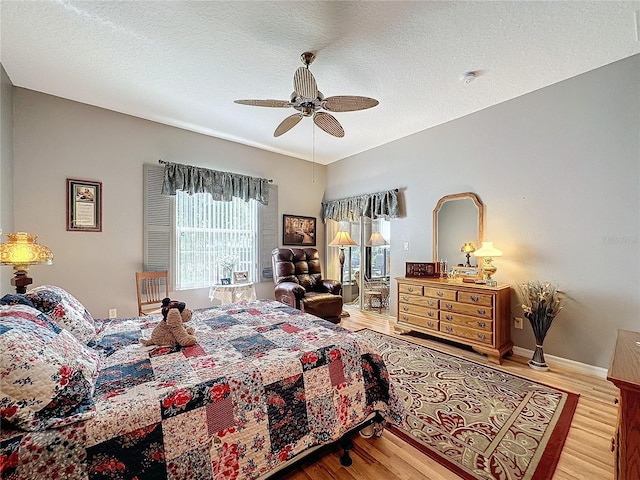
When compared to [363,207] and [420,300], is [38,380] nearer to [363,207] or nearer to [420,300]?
[420,300]

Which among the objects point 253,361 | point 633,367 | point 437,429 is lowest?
point 437,429

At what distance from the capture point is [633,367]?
1.04 meters

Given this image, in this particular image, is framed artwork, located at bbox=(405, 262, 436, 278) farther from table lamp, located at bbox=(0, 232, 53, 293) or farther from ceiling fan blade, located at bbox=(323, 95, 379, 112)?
table lamp, located at bbox=(0, 232, 53, 293)

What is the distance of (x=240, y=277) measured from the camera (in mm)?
4250

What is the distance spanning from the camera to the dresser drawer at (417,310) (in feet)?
11.0

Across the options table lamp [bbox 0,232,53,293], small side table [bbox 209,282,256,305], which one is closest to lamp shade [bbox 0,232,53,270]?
table lamp [bbox 0,232,53,293]

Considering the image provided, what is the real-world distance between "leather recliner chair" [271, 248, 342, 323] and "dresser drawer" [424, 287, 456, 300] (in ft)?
4.16

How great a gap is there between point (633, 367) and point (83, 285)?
464cm

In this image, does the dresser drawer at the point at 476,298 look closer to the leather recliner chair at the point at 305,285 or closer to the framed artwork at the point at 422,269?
the framed artwork at the point at 422,269

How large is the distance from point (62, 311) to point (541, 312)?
394 cm

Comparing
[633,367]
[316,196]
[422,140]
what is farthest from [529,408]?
[316,196]

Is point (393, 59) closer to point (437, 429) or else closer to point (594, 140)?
point (594, 140)

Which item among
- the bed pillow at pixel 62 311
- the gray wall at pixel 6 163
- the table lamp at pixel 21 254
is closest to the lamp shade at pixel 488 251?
the bed pillow at pixel 62 311

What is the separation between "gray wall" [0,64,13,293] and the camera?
2527mm
